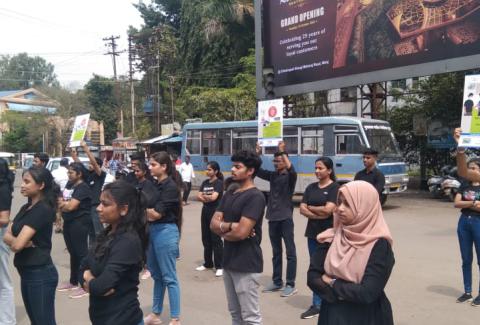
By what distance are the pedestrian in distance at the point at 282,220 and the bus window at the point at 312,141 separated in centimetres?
874

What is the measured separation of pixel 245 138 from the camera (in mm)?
16766

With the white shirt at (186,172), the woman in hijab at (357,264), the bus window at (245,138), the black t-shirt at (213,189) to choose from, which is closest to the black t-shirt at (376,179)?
the black t-shirt at (213,189)

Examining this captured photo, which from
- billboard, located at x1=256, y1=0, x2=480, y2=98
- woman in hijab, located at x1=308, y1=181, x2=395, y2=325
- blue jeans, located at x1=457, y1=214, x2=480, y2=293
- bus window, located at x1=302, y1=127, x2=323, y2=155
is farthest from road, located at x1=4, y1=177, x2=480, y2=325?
billboard, located at x1=256, y1=0, x2=480, y2=98

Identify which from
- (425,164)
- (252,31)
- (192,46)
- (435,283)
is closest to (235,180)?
(435,283)

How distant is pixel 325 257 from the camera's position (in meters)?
2.55

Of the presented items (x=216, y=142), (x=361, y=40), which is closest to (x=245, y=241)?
(x=361, y=40)

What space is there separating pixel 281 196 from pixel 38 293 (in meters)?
3.15

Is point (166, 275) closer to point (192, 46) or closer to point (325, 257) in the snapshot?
point (325, 257)

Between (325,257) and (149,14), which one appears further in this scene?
(149,14)

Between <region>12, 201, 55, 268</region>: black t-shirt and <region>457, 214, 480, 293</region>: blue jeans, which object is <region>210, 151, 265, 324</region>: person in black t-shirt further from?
<region>457, 214, 480, 293</region>: blue jeans

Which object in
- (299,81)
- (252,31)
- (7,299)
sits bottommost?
(7,299)

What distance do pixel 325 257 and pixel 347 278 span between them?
0.66 ft

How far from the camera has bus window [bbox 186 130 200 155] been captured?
18.7 meters

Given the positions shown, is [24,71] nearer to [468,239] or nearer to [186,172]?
[186,172]
